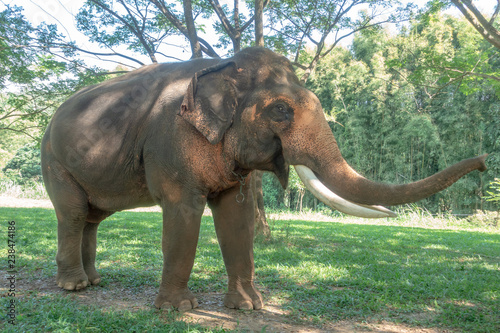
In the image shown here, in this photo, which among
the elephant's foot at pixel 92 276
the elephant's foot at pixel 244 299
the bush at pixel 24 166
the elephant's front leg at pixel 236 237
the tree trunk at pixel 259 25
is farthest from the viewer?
the bush at pixel 24 166

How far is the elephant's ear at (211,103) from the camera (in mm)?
3141

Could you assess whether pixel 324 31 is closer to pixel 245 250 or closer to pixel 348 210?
pixel 245 250

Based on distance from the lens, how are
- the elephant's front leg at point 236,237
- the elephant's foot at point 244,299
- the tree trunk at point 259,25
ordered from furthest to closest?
the tree trunk at point 259,25 → the elephant's front leg at point 236,237 → the elephant's foot at point 244,299

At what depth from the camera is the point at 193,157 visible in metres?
3.22

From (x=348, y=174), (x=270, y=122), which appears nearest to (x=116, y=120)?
(x=270, y=122)

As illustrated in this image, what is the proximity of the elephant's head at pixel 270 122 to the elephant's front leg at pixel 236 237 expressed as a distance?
461 mm

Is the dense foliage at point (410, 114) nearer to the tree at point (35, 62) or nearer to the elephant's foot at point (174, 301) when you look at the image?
the tree at point (35, 62)

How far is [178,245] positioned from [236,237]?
0.58 metres

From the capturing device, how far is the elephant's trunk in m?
2.33

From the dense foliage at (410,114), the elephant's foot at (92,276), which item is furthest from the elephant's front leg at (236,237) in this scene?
the dense foliage at (410,114)

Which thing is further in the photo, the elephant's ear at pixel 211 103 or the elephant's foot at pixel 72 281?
the elephant's foot at pixel 72 281

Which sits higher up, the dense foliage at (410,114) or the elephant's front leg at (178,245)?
the dense foliage at (410,114)

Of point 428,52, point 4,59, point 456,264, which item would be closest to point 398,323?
point 456,264

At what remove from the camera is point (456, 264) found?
5801 mm
